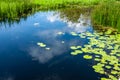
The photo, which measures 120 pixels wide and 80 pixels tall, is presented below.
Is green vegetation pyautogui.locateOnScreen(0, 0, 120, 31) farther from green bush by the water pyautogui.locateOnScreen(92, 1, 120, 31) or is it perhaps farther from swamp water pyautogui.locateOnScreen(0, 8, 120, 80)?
swamp water pyautogui.locateOnScreen(0, 8, 120, 80)

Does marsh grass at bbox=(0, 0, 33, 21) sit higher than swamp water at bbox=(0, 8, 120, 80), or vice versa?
marsh grass at bbox=(0, 0, 33, 21)

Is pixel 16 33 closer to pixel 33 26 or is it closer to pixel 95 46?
pixel 33 26

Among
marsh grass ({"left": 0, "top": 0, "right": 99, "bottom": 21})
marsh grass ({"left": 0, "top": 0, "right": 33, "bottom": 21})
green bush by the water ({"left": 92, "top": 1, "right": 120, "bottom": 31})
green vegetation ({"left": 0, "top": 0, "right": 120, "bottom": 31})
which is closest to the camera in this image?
green bush by the water ({"left": 92, "top": 1, "right": 120, "bottom": 31})

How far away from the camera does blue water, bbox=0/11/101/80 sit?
8078 mm

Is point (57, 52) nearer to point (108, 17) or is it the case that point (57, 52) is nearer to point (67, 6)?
point (108, 17)

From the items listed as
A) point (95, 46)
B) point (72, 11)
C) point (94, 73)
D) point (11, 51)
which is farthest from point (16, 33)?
point (72, 11)

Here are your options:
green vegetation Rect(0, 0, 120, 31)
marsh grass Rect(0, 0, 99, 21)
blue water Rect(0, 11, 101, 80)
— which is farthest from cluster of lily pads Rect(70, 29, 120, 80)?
marsh grass Rect(0, 0, 99, 21)

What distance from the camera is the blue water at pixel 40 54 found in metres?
8.08

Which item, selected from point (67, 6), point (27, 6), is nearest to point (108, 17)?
point (67, 6)

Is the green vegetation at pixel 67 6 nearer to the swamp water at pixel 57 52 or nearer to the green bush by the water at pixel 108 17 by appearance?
the green bush by the water at pixel 108 17

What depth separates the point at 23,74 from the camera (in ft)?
26.4

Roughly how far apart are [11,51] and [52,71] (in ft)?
8.40

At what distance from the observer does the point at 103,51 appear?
33.2 ft

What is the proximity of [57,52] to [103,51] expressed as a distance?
6.18 ft
